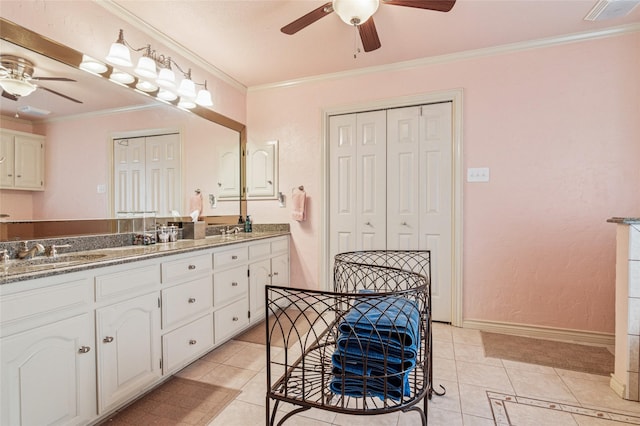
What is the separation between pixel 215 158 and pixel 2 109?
1.65m

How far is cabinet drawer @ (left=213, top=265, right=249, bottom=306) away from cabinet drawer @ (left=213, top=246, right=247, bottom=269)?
53mm

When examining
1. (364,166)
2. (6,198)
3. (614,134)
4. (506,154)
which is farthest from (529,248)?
(6,198)

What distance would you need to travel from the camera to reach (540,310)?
258cm

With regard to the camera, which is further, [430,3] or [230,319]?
[230,319]

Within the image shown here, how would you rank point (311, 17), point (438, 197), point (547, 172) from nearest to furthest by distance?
point (311, 17)
point (547, 172)
point (438, 197)

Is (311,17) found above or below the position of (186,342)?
above

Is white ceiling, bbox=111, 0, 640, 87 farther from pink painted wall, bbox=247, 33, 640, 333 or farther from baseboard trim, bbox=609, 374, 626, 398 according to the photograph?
baseboard trim, bbox=609, 374, 626, 398

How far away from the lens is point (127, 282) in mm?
1586

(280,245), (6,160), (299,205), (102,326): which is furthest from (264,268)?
(6,160)

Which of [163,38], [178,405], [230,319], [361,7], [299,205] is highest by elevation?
[163,38]

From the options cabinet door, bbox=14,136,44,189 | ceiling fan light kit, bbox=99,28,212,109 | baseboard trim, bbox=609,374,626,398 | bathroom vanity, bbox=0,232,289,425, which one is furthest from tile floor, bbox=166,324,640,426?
ceiling fan light kit, bbox=99,28,212,109

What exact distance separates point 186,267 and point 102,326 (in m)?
0.58

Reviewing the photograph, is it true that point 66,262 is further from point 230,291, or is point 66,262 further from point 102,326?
point 230,291

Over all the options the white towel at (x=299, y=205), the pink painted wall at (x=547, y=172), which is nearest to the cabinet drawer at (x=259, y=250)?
the white towel at (x=299, y=205)
